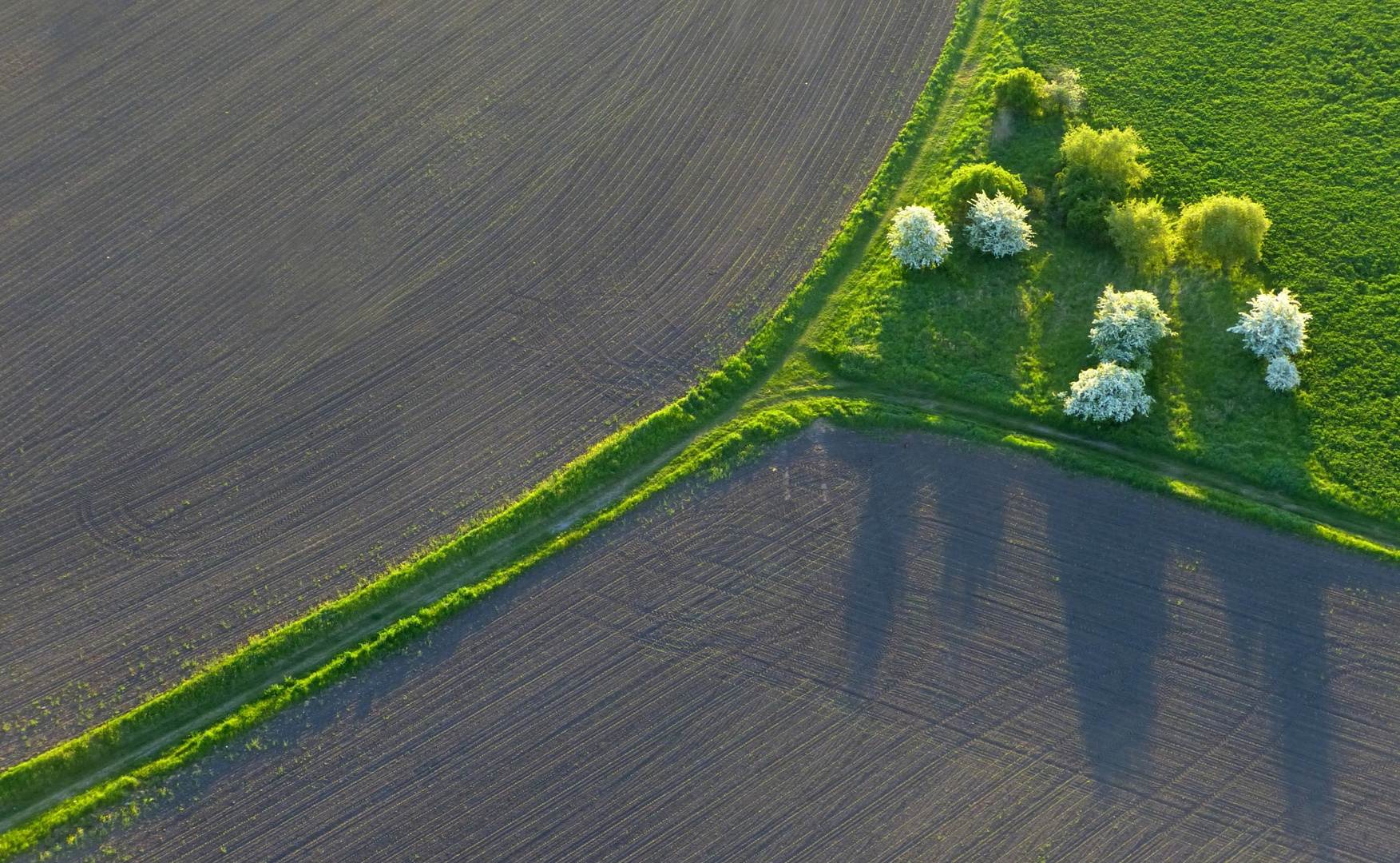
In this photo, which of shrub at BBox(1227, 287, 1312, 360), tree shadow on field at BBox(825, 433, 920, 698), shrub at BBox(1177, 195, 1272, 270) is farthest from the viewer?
shrub at BBox(1177, 195, 1272, 270)

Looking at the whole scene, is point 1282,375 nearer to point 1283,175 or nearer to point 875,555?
point 1283,175

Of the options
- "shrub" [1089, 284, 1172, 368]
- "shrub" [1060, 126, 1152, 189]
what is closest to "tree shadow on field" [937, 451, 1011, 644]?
"shrub" [1089, 284, 1172, 368]

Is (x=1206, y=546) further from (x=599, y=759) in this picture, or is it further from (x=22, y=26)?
(x=22, y=26)

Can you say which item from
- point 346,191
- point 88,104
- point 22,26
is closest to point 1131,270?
point 346,191

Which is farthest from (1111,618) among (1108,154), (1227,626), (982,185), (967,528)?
(1108,154)

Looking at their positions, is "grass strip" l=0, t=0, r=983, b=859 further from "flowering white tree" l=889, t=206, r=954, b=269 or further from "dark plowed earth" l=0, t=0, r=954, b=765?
"flowering white tree" l=889, t=206, r=954, b=269

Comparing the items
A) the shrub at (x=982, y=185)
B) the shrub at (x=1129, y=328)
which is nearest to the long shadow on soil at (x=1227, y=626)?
the shrub at (x=1129, y=328)
